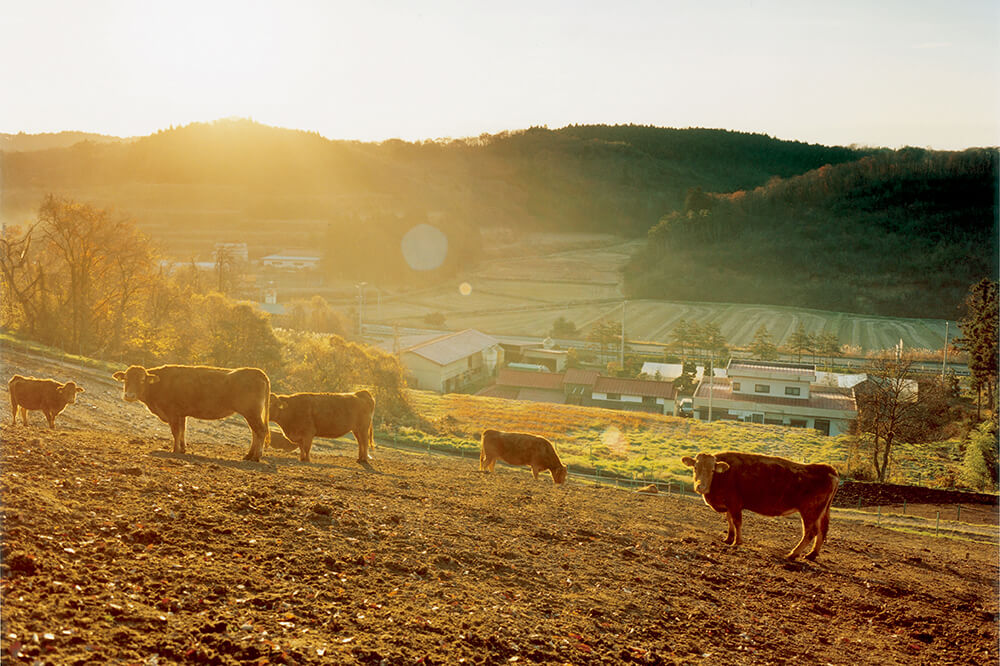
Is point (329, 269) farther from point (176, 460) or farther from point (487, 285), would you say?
point (176, 460)

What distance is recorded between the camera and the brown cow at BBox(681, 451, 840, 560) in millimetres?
13062

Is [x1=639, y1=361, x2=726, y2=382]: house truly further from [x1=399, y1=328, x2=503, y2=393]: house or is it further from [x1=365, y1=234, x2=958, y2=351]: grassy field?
[x1=399, y1=328, x2=503, y2=393]: house

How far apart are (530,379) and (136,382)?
60492 millimetres

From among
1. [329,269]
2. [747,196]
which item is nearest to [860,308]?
[747,196]

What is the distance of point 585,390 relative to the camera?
70.5m

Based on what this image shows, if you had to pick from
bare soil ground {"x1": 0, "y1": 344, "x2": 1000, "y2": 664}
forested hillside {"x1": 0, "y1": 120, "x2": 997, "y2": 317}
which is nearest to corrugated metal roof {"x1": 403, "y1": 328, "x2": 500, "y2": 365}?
forested hillside {"x1": 0, "y1": 120, "x2": 997, "y2": 317}

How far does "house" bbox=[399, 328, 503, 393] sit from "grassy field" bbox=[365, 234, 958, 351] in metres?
16.8

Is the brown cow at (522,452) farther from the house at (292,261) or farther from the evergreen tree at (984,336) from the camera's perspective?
the house at (292,261)

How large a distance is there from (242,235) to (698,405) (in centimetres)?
12883

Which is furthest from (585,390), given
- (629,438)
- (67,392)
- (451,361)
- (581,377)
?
(67,392)

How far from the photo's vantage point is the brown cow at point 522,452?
856 inches

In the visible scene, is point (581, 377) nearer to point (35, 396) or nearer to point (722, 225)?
point (35, 396)

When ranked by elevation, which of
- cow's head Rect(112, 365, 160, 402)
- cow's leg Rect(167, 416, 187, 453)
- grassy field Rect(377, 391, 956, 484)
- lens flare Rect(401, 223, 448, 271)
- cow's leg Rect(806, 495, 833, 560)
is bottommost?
grassy field Rect(377, 391, 956, 484)

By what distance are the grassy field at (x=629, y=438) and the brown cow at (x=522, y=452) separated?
14133 mm
